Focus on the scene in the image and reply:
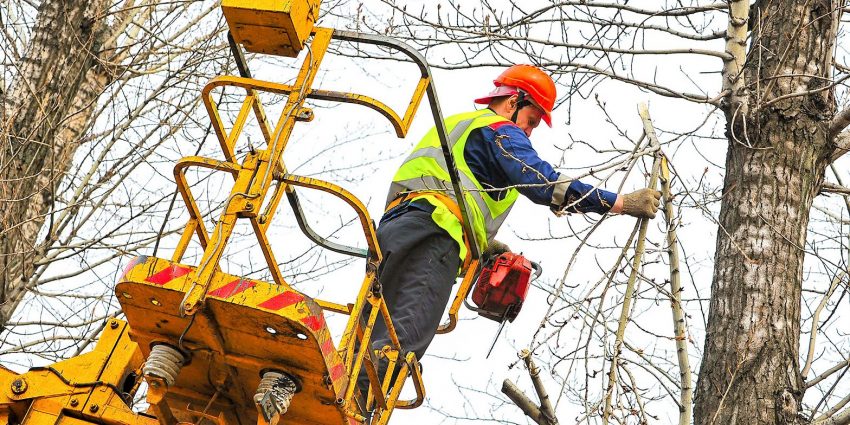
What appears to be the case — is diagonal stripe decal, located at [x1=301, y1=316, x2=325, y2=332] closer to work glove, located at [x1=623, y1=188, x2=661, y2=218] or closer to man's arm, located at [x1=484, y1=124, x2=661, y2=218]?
man's arm, located at [x1=484, y1=124, x2=661, y2=218]

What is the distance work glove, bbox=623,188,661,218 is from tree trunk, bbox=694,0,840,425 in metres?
0.33

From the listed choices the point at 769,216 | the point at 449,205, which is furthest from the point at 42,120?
the point at 769,216

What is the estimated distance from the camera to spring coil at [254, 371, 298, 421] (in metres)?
4.20

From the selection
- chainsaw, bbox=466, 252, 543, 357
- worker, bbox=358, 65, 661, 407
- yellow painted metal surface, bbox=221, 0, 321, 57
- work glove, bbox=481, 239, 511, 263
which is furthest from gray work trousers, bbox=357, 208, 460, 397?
yellow painted metal surface, bbox=221, 0, 321, 57

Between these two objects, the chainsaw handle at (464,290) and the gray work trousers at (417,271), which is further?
the chainsaw handle at (464,290)

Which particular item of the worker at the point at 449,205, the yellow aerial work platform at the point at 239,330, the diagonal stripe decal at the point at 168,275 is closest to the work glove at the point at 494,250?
the worker at the point at 449,205

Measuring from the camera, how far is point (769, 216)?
535 cm

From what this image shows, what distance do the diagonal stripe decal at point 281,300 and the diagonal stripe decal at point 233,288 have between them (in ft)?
0.27

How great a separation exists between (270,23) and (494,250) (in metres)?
2.07

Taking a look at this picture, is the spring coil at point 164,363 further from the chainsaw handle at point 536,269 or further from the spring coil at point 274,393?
the chainsaw handle at point 536,269

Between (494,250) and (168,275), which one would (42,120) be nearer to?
(494,250)

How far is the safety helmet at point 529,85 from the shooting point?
655cm

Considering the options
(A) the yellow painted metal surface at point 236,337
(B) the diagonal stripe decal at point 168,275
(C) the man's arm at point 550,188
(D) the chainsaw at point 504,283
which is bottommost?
(A) the yellow painted metal surface at point 236,337

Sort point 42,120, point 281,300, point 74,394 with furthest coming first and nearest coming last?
point 42,120 < point 74,394 < point 281,300
